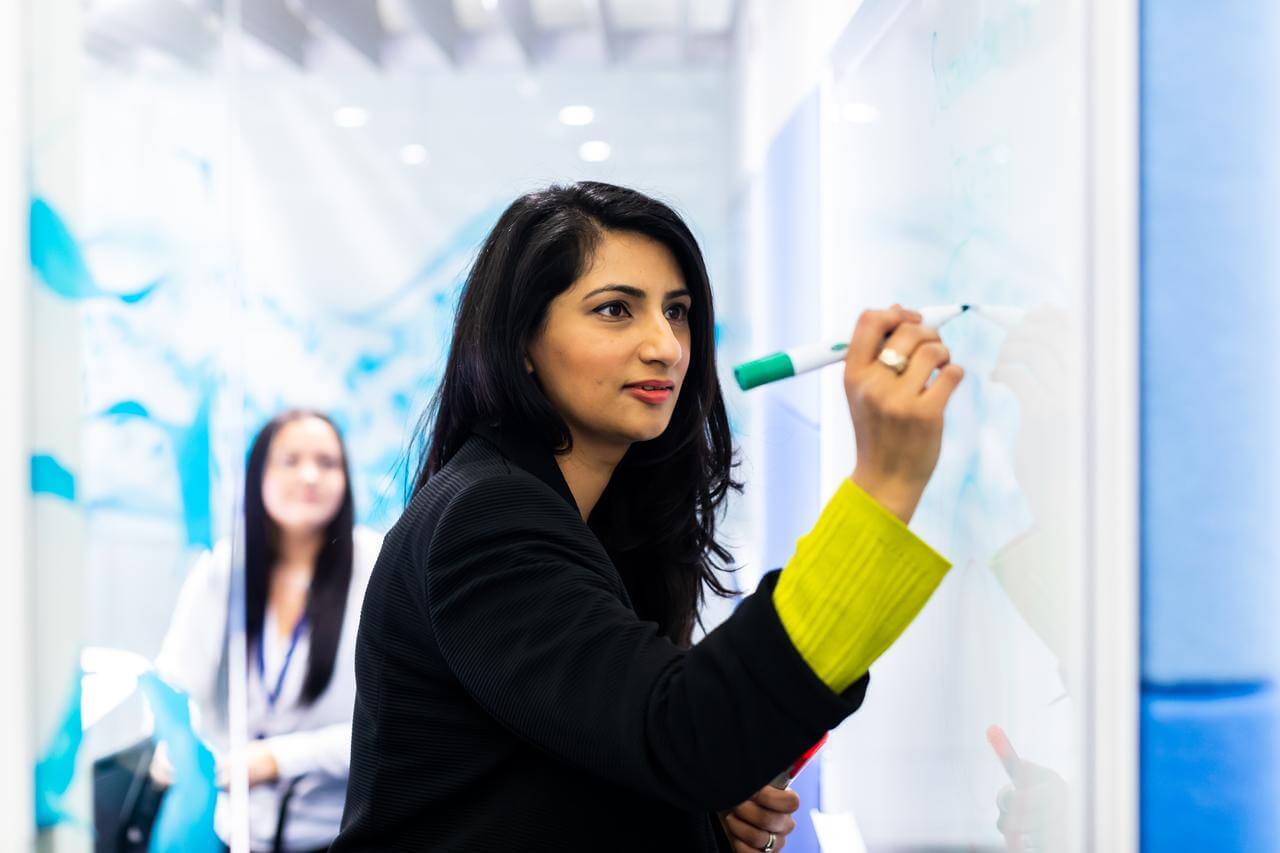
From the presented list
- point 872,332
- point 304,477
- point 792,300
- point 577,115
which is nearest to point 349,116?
point 577,115

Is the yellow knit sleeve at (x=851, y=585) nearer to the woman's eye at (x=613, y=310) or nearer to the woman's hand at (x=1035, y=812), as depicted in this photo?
the woman's hand at (x=1035, y=812)

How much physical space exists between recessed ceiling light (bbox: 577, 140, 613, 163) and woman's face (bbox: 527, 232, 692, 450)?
1705mm

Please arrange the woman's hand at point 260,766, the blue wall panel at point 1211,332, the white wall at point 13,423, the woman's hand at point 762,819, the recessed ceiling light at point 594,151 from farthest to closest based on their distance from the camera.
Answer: the recessed ceiling light at point 594,151
the woman's hand at point 260,766
the white wall at point 13,423
the woman's hand at point 762,819
the blue wall panel at point 1211,332

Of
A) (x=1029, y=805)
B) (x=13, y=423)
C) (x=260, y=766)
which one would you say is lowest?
(x=260, y=766)

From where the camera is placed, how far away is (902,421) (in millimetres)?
640

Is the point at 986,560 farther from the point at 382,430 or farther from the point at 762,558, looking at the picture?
the point at 382,430

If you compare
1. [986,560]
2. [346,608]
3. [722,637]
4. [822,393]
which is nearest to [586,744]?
[722,637]

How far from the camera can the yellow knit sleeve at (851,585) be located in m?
0.62

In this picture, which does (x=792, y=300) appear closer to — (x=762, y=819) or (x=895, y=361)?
(x=762, y=819)

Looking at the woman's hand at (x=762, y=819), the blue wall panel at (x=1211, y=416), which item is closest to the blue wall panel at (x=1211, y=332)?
the blue wall panel at (x=1211, y=416)

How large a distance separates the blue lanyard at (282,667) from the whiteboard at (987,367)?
1.51m

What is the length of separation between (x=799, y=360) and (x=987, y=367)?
175mm

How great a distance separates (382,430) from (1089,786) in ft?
6.91

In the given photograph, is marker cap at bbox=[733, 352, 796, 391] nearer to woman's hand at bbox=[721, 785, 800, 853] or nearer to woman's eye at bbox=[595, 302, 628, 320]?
woman's eye at bbox=[595, 302, 628, 320]
